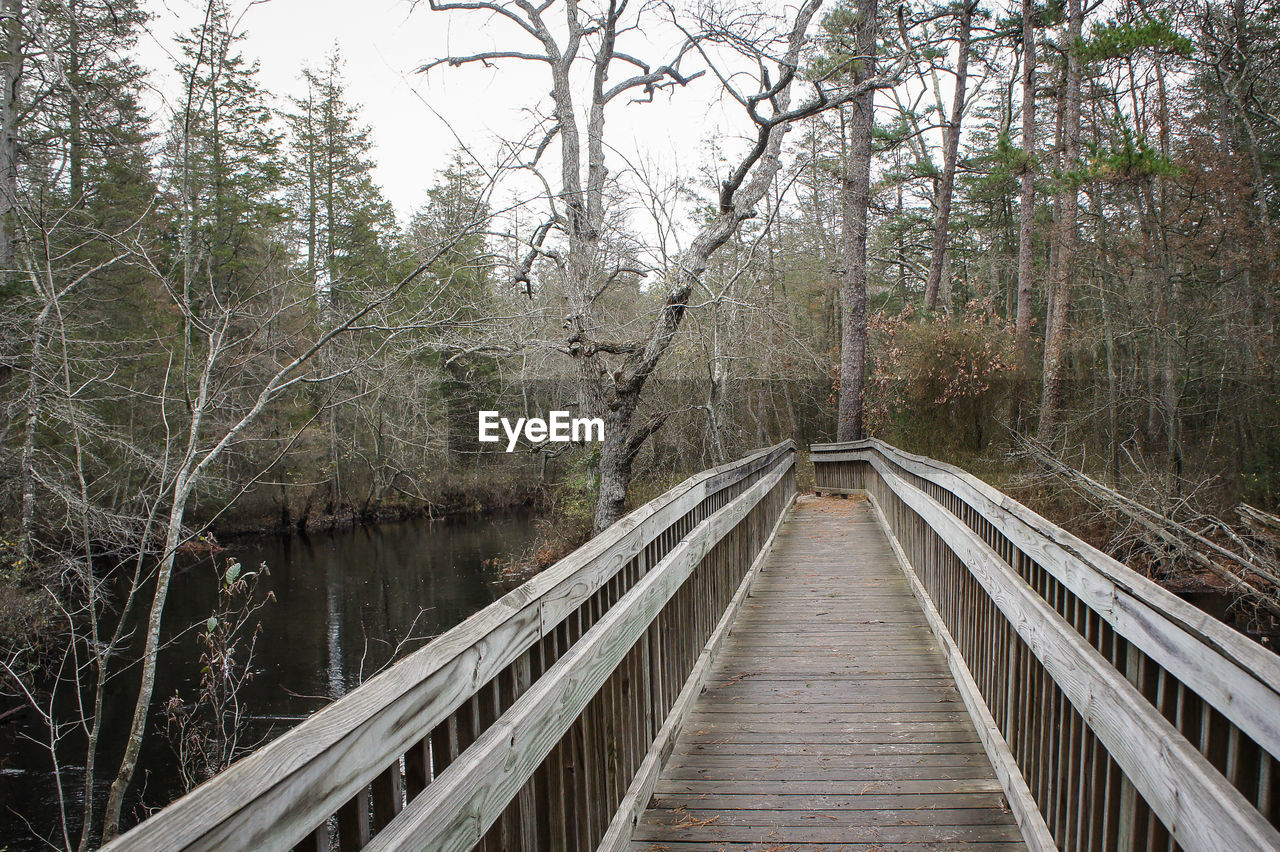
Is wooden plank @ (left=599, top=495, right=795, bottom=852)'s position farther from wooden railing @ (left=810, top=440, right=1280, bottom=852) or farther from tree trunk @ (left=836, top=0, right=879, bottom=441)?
tree trunk @ (left=836, top=0, right=879, bottom=441)

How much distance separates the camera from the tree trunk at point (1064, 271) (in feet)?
51.5

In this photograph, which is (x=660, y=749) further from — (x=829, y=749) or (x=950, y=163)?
(x=950, y=163)

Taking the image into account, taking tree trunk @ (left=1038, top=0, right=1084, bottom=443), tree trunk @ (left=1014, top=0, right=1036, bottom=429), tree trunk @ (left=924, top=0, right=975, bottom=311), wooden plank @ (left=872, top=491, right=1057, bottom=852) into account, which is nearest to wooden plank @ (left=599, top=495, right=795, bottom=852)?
wooden plank @ (left=872, top=491, right=1057, bottom=852)

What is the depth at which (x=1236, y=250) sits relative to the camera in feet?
54.2

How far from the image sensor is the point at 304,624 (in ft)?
48.7

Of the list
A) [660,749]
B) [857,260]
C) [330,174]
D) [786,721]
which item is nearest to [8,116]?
[660,749]

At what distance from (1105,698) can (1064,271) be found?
16999mm

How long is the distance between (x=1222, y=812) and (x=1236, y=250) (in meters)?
19.0

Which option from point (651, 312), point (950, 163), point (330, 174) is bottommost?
point (651, 312)

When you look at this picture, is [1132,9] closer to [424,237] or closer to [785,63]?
[785,63]

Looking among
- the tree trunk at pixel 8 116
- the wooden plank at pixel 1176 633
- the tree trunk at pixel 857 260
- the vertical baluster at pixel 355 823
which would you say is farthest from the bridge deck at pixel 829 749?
the tree trunk at pixel 857 260

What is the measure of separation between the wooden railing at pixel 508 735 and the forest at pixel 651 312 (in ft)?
14.6

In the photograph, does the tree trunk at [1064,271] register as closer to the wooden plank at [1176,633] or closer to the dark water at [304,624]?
the dark water at [304,624]

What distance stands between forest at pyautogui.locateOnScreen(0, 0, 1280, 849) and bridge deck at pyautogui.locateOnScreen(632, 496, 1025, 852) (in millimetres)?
4149
